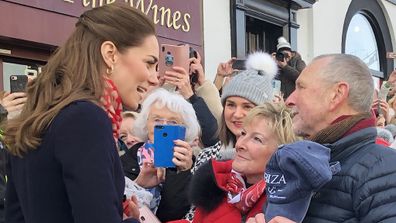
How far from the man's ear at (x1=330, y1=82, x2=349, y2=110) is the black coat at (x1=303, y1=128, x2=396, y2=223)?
0.14m

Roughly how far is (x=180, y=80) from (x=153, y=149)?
86cm

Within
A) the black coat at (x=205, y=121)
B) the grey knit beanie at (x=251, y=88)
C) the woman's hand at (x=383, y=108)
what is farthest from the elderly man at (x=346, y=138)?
the woman's hand at (x=383, y=108)

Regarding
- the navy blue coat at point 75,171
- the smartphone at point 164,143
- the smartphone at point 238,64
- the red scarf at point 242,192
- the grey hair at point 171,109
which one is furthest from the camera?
the smartphone at point 238,64

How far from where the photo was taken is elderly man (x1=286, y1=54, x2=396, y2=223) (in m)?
1.99

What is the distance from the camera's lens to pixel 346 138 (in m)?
2.11

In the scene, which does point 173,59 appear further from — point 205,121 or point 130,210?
point 130,210

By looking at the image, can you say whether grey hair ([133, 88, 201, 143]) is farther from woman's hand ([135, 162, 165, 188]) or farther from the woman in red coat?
Result: the woman in red coat

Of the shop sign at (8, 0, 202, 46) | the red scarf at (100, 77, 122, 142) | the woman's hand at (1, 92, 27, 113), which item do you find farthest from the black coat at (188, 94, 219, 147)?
the shop sign at (8, 0, 202, 46)

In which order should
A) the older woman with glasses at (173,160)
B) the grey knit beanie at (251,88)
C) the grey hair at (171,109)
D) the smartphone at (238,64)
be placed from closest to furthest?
the older woman with glasses at (173,160) → the grey hair at (171,109) → the grey knit beanie at (251,88) → the smartphone at (238,64)

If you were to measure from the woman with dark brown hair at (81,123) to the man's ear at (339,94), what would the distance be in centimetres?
66

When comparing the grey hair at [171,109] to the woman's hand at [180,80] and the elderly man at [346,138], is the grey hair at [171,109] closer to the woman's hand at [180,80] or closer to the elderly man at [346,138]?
the woman's hand at [180,80]

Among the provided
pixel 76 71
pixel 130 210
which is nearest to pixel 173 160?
pixel 130 210

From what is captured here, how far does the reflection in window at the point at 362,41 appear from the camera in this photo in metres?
12.9

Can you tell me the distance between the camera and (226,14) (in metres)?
9.01
